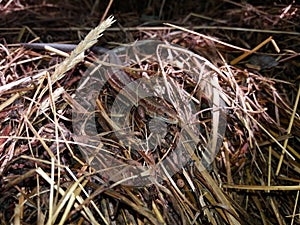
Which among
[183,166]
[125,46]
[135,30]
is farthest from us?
[135,30]

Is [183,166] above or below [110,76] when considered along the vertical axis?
below

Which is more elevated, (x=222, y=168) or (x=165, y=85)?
(x=165, y=85)

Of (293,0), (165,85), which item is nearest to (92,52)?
(165,85)

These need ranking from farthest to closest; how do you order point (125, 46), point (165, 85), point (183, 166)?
point (125, 46), point (165, 85), point (183, 166)

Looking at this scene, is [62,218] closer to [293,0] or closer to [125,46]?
[125,46]

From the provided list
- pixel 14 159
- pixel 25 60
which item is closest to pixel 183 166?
pixel 14 159

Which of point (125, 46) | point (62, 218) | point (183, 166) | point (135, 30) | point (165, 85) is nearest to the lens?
point (62, 218)

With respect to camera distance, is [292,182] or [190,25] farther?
[190,25]

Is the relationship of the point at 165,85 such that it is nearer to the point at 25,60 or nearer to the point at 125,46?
the point at 125,46

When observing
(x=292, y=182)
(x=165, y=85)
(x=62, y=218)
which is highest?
(x=165, y=85)
